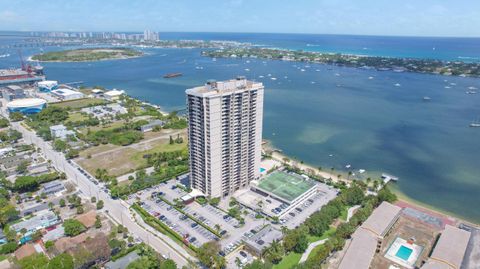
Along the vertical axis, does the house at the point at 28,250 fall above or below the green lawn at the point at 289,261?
above

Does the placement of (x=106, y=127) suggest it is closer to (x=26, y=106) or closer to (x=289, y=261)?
(x=26, y=106)

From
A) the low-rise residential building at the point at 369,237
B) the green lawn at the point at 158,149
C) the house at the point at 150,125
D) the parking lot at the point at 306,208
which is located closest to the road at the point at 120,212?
the green lawn at the point at 158,149

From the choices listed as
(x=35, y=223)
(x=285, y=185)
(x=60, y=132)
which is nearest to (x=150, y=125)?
(x=60, y=132)

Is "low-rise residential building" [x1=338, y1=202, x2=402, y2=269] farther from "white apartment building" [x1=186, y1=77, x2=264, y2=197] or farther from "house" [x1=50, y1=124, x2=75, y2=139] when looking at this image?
"house" [x1=50, y1=124, x2=75, y2=139]

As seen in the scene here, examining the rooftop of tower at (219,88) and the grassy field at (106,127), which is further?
the grassy field at (106,127)

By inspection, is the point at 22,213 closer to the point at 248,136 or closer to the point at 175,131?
the point at 248,136

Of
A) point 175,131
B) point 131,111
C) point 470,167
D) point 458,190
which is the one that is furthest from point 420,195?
point 131,111

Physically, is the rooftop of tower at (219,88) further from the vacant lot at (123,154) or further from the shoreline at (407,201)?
the vacant lot at (123,154)
